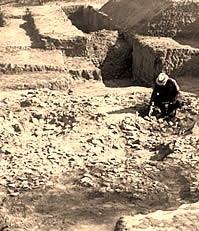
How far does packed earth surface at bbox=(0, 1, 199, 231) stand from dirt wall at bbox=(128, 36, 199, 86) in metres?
1.78

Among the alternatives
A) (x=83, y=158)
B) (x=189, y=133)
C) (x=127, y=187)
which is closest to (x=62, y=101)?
(x=83, y=158)

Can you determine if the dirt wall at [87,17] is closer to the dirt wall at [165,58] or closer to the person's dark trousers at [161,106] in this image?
the dirt wall at [165,58]

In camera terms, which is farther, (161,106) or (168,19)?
(168,19)

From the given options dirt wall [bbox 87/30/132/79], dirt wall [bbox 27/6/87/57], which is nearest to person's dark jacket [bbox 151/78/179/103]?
dirt wall [bbox 27/6/87/57]

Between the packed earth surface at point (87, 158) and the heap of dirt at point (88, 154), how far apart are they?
0.01 metres

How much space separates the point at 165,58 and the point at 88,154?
4.48 m

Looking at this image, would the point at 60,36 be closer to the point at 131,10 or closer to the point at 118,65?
the point at 118,65

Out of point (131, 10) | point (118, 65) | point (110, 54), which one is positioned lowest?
point (118, 65)

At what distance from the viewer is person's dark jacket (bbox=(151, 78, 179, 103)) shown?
21.8ft

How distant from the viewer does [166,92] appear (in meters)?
6.73

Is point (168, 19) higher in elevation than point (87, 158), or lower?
higher

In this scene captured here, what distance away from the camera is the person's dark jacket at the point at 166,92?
261 inches

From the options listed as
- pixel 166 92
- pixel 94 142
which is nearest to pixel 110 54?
pixel 166 92

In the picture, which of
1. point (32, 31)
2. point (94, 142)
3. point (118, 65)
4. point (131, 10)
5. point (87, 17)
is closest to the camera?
point (94, 142)
